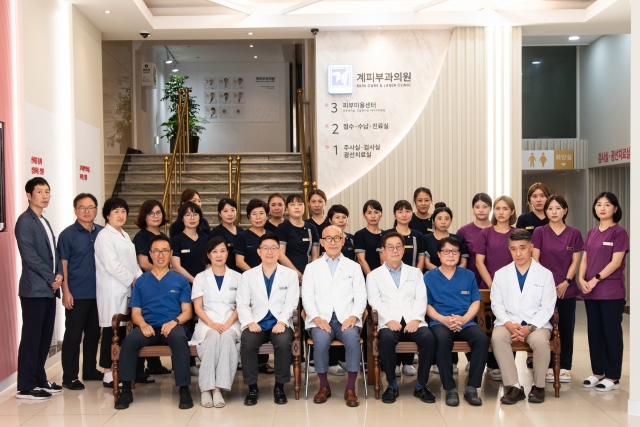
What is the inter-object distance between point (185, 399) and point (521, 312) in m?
2.61

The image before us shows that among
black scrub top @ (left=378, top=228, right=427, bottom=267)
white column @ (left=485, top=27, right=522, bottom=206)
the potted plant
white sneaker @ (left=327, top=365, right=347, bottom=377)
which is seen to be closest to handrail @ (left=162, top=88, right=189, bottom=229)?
the potted plant

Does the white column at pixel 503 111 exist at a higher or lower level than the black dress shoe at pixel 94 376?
higher

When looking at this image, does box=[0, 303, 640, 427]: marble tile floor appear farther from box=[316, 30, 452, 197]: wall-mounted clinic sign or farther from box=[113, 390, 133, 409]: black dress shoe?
box=[316, 30, 452, 197]: wall-mounted clinic sign

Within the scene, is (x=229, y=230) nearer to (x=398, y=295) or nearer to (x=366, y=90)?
(x=398, y=295)

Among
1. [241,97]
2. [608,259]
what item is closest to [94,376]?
[608,259]

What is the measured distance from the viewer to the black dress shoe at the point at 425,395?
4.83m

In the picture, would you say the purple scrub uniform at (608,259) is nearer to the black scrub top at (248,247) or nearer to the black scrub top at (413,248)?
the black scrub top at (413,248)

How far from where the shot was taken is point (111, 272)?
5219 mm

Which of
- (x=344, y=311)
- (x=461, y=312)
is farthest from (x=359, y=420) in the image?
(x=461, y=312)

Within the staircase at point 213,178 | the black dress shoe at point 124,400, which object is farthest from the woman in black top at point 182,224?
the staircase at point 213,178

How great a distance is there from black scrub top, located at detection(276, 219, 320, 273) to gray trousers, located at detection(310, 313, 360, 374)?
930mm

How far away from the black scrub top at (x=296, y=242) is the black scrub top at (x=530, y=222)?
1.97 metres

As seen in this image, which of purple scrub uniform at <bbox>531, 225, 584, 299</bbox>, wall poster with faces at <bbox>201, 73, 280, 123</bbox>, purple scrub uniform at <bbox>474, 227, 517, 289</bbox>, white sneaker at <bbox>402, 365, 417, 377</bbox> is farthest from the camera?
wall poster with faces at <bbox>201, 73, 280, 123</bbox>

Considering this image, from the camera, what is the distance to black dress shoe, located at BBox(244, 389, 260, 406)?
4.80 metres
